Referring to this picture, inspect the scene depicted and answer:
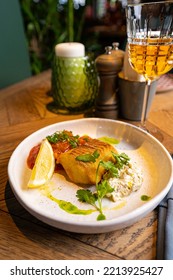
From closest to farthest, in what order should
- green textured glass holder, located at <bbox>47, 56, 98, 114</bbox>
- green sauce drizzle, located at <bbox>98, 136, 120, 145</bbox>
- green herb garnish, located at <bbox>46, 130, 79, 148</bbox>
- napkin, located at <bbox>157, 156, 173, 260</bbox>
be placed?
napkin, located at <bbox>157, 156, 173, 260</bbox> → green herb garnish, located at <bbox>46, 130, 79, 148</bbox> → green sauce drizzle, located at <bbox>98, 136, 120, 145</bbox> → green textured glass holder, located at <bbox>47, 56, 98, 114</bbox>

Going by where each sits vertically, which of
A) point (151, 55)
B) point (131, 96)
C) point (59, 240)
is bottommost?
point (59, 240)

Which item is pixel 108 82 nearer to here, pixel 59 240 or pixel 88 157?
pixel 88 157

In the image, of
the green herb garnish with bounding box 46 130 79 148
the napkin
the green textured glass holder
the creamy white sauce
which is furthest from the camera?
the green textured glass holder

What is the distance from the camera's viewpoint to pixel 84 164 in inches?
22.3

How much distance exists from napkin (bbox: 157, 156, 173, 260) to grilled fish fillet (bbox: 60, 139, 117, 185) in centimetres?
16

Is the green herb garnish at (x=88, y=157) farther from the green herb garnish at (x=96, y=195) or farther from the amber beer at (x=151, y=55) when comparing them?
the amber beer at (x=151, y=55)

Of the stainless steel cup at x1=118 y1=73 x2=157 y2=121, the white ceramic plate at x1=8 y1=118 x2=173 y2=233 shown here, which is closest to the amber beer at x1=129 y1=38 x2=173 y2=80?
the stainless steel cup at x1=118 y1=73 x2=157 y2=121

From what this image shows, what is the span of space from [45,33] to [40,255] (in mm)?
2916

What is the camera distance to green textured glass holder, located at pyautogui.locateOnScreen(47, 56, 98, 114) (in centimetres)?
97

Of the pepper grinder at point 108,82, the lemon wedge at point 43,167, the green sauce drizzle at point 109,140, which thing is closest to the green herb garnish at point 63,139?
the lemon wedge at point 43,167

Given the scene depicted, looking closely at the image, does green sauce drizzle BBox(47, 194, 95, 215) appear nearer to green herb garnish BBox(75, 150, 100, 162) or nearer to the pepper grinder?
green herb garnish BBox(75, 150, 100, 162)

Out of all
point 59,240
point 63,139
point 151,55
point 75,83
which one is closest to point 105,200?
point 59,240

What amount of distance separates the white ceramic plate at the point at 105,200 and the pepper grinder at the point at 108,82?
118 millimetres

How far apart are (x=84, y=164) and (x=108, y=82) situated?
0.45 metres
